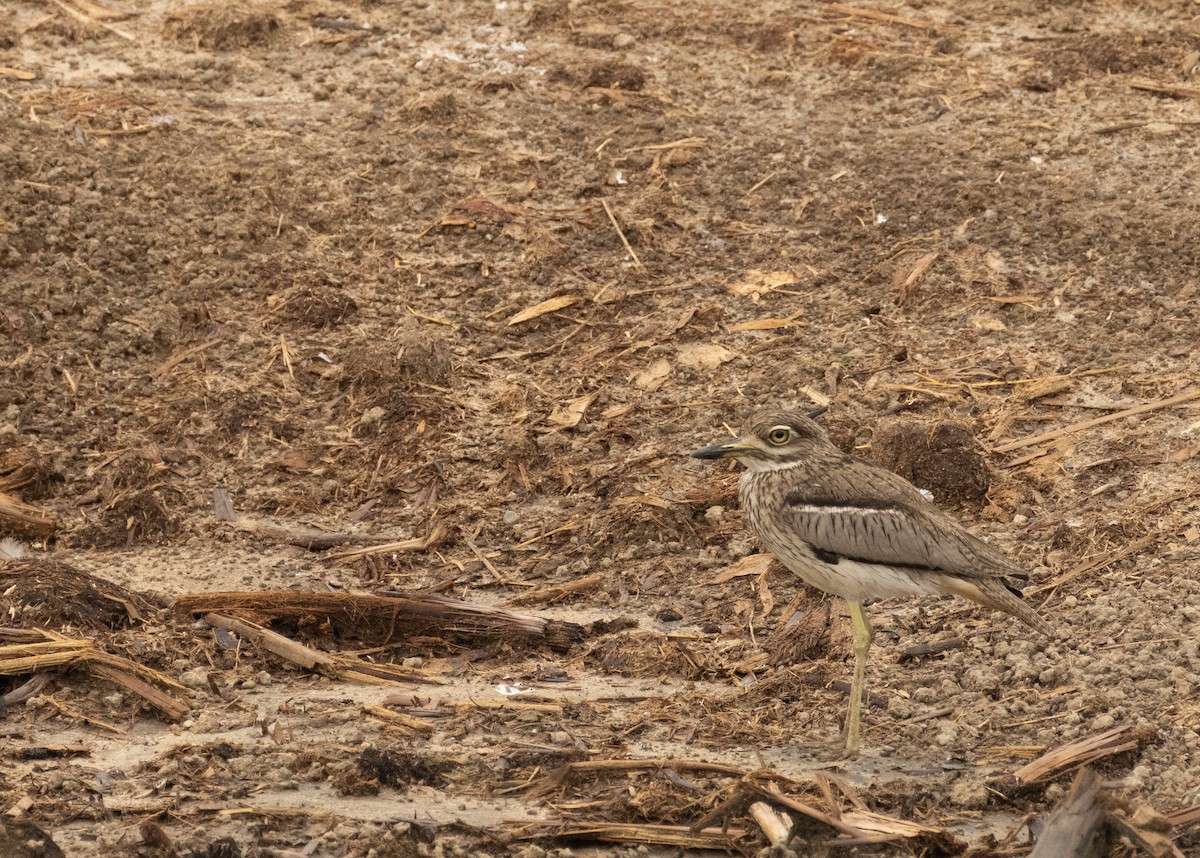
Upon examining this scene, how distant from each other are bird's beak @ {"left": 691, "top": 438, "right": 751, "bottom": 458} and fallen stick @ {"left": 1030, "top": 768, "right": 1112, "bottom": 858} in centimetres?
219

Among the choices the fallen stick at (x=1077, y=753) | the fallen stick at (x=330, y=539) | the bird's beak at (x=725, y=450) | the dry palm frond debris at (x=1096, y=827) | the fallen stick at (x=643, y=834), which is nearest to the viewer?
the dry palm frond debris at (x=1096, y=827)

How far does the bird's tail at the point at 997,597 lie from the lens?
5.48 meters

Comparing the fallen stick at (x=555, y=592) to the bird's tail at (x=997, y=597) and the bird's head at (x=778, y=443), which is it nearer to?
the bird's head at (x=778, y=443)

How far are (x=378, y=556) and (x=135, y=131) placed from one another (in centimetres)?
398

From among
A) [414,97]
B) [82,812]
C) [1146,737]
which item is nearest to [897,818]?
[1146,737]

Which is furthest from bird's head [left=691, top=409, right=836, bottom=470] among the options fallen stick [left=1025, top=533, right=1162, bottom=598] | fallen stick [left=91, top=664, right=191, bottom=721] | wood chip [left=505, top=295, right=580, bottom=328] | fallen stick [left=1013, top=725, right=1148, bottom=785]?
wood chip [left=505, top=295, right=580, bottom=328]

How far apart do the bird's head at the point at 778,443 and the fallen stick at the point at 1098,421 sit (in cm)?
178

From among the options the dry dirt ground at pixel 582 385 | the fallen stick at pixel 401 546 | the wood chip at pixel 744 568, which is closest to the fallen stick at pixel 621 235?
the dry dirt ground at pixel 582 385

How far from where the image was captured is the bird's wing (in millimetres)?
5574

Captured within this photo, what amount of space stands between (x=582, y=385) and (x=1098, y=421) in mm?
2735

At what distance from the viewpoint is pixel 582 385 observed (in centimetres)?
824

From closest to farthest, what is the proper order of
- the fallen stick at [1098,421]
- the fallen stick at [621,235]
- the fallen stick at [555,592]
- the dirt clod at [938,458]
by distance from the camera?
the fallen stick at [555,592], the dirt clod at [938,458], the fallen stick at [1098,421], the fallen stick at [621,235]

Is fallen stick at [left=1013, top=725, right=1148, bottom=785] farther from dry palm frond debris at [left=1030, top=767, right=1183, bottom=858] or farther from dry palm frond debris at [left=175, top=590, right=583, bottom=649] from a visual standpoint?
dry palm frond debris at [left=175, top=590, right=583, bottom=649]

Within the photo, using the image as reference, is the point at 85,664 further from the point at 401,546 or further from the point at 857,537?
the point at 857,537
